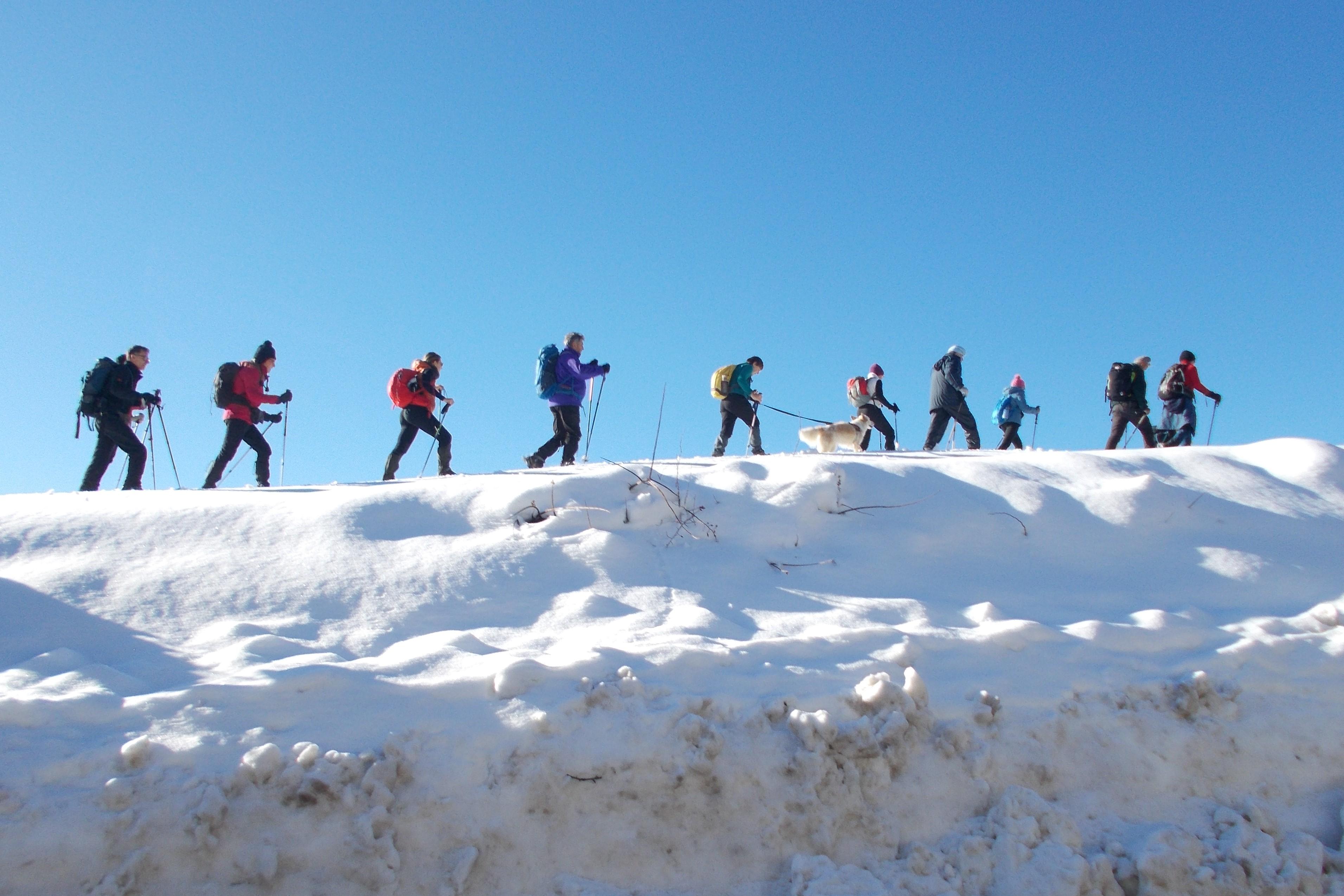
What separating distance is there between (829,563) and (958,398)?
243 inches

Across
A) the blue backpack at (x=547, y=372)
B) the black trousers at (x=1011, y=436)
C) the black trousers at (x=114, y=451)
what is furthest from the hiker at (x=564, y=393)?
the black trousers at (x=1011, y=436)

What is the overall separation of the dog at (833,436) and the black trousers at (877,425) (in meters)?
0.13

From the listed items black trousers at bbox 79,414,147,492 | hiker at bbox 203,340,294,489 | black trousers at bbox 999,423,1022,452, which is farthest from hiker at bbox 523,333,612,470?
black trousers at bbox 999,423,1022,452

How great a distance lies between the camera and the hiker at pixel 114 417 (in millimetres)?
7398

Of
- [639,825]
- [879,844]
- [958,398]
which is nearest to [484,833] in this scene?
[639,825]

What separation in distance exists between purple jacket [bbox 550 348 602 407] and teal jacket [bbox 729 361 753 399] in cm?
200

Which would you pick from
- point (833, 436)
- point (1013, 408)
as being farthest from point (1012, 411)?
point (833, 436)

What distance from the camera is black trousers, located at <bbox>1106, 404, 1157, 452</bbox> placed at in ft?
32.5

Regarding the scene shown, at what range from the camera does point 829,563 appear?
513 centimetres

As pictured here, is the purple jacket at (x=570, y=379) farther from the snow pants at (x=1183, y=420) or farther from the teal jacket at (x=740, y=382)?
the snow pants at (x=1183, y=420)

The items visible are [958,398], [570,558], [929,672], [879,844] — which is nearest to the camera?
[879,844]

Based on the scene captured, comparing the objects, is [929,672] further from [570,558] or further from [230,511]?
[230,511]

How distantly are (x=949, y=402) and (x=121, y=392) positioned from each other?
29.6 feet

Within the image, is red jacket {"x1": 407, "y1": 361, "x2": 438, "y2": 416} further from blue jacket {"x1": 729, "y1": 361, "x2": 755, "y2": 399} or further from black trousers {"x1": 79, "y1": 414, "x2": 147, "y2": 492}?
blue jacket {"x1": 729, "y1": 361, "x2": 755, "y2": 399}
